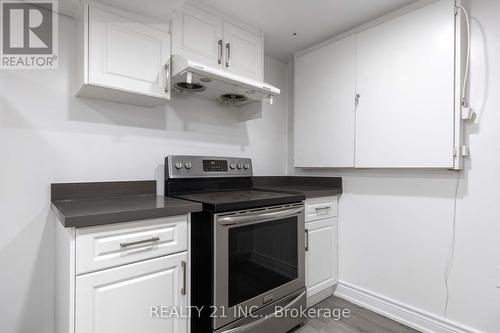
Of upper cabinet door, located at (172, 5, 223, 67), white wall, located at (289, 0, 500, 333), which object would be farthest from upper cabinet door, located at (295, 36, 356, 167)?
upper cabinet door, located at (172, 5, 223, 67)

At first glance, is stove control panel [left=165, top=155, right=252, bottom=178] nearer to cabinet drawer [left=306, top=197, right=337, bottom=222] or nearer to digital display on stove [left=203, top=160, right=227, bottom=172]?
digital display on stove [left=203, top=160, right=227, bottom=172]

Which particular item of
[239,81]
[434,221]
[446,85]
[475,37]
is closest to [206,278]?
[239,81]

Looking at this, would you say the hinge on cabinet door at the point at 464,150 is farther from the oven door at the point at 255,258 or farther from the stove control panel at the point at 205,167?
the stove control panel at the point at 205,167

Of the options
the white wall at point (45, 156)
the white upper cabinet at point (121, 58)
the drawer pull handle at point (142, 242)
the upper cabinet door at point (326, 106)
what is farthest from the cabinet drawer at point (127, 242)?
the upper cabinet door at point (326, 106)

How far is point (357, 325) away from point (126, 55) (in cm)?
222

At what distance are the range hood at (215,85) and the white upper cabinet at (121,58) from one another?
12 cm

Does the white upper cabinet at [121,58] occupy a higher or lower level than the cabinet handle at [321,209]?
higher

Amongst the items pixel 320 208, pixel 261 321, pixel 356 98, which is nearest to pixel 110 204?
pixel 261 321

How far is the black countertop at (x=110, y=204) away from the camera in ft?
3.39

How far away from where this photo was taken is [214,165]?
1949 millimetres

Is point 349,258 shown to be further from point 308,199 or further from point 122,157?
point 122,157

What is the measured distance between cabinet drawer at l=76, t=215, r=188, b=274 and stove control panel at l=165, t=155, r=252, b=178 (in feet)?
1.68

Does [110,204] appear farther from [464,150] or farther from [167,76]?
[464,150]

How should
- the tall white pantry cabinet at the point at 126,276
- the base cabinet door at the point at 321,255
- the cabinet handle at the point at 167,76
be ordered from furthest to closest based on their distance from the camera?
the base cabinet door at the point at 321,255 < the cabinet handle at the point at 167,76 < the tall white pantry cabinet at the point at 126,276
